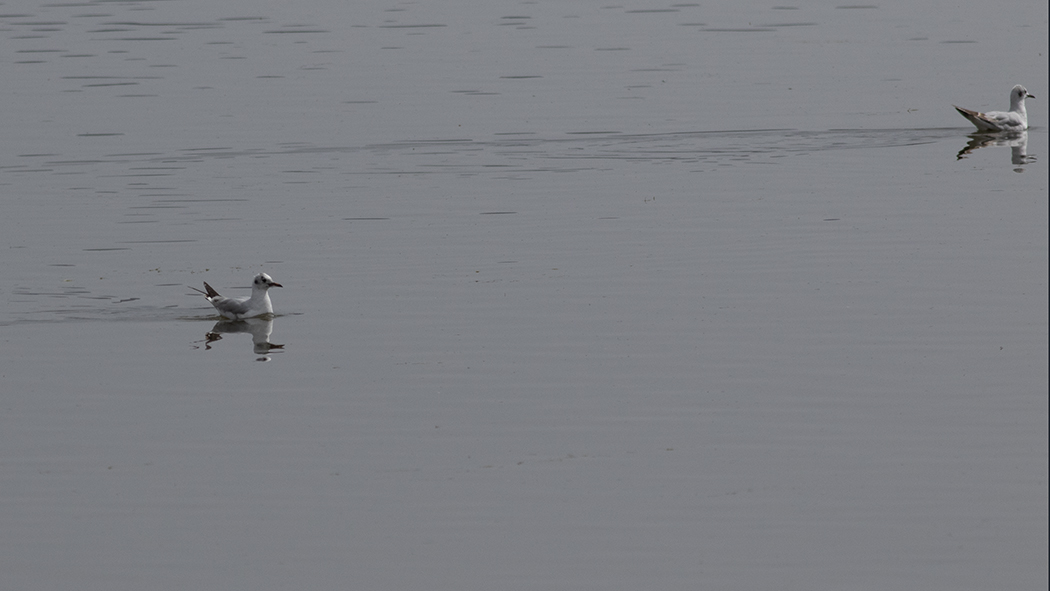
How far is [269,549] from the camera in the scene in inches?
451

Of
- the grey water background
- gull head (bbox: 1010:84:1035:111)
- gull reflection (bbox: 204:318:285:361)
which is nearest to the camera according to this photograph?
the grey water background

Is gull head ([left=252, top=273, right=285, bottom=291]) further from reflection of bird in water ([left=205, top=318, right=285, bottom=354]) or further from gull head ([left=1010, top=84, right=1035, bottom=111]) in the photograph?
gull head ([left=1010, top=84, right=1035, bottom=111])

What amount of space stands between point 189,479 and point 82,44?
119ft

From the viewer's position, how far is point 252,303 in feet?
61.3

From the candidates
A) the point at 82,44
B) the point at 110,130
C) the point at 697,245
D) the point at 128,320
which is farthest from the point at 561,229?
the point at 82,44

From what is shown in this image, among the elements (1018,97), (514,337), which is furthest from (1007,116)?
(514,337)

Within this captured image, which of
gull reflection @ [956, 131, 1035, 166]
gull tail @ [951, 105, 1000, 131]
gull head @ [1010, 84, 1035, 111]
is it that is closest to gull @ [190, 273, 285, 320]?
gull reflection @ [956, 131, 1035, 166]

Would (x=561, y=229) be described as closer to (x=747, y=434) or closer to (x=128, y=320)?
(x=128, y=320)

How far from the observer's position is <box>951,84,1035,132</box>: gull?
102 feet

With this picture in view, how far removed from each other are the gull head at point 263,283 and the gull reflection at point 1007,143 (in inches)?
565

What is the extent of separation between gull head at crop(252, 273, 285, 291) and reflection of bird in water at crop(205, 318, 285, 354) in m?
0.36

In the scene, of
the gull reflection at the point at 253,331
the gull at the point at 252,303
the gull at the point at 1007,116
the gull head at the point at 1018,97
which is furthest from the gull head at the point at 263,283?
the gull head at the point at 1018,97

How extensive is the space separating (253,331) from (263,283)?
23.5 inches

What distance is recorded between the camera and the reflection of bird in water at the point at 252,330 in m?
17.6
